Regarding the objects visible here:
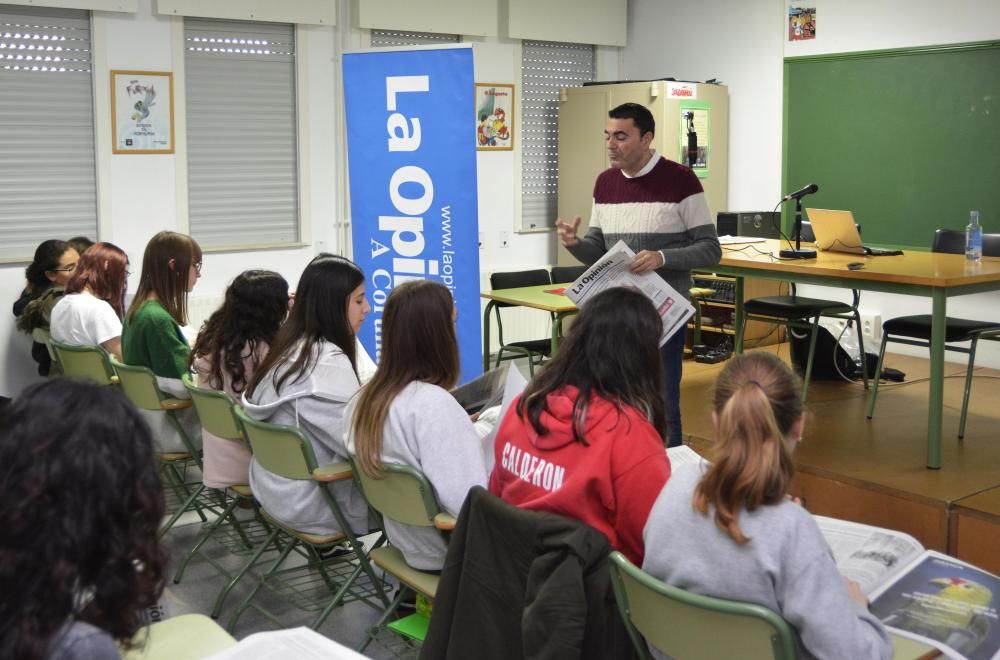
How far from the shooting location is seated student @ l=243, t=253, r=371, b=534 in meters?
3.15

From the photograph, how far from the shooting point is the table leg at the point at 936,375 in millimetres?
3859

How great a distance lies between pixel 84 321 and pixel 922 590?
3.65 m

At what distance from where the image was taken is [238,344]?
11.9 feet

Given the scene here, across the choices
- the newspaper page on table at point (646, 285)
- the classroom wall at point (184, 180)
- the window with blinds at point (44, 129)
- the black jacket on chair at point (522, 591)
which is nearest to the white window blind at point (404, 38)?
the classroom wall at point (184, 180)

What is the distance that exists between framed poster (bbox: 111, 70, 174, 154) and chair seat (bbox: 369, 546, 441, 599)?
423cm

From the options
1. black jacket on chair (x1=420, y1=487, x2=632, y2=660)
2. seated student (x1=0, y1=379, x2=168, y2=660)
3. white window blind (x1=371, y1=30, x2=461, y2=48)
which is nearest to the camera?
seated student (x1=0, y1=379, x2=168, y2=660)

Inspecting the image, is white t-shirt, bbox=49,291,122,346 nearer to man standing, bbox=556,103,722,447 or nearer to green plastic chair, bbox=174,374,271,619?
green plastic chair, bbox=174,374,271,619

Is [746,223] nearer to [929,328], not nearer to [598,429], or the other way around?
[929,328]

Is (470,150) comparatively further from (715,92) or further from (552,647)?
(715,92)

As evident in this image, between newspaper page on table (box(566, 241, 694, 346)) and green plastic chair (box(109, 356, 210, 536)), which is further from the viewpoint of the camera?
newspaper page on table (box(566, 241, 694, 346))

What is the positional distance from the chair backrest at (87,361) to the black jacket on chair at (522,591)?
8.57ft

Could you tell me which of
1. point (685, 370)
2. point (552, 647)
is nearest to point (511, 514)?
point (552, 647)

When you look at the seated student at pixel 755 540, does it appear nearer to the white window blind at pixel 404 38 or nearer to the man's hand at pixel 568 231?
the man's hand at pixel 568 231

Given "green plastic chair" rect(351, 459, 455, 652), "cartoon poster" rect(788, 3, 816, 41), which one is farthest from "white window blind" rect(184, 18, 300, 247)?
"green plastic chair" rect(351, 459, 455, 652)
